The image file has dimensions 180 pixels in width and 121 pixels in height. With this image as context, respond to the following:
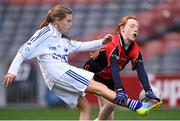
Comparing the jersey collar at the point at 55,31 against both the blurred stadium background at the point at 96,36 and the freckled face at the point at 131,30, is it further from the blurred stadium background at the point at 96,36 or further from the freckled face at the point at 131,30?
the blurred stadium background at the point at 96,36

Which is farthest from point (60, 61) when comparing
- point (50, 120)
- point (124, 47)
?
point (50, 120)

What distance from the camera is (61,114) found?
13.1m

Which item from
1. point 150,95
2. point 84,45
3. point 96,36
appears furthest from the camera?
point 96,36

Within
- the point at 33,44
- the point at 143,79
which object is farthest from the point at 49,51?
the point at 143,79

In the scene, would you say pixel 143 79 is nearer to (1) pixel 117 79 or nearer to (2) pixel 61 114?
(1) pixel 117 79

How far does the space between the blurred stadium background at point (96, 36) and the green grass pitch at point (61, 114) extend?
0.57m

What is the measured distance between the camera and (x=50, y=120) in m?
11.7

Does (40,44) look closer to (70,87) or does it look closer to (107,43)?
(70,87)

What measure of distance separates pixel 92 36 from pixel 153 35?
181 centimetres

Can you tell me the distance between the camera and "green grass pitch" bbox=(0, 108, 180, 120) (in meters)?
12.2

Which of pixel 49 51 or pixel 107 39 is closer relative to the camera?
pixel 49 51

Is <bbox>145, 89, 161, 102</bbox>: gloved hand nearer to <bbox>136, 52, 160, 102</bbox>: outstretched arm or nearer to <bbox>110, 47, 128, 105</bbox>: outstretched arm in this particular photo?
<bbox>136, 52, 160, 102</bbox>: outstretched arm

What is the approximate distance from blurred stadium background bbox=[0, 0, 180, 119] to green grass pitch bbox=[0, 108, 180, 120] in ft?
1.86

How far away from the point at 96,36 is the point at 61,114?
555cm
